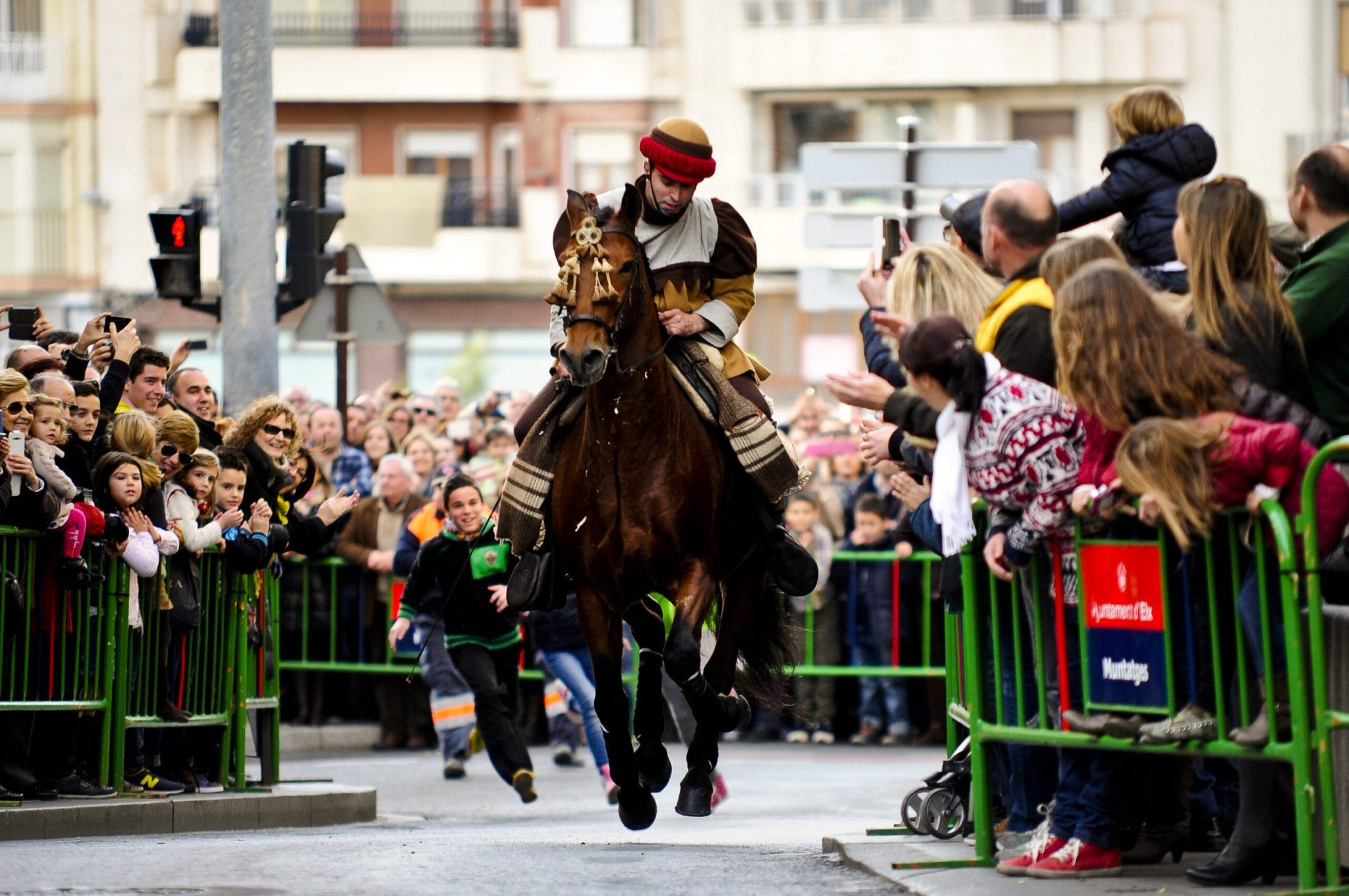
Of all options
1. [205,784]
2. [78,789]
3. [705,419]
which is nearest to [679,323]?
[705,419]

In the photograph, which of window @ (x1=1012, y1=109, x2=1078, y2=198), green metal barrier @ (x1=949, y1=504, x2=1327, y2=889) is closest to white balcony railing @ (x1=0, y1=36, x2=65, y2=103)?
window @ (x1=1012, y1=109, x2=1078, y2=198)

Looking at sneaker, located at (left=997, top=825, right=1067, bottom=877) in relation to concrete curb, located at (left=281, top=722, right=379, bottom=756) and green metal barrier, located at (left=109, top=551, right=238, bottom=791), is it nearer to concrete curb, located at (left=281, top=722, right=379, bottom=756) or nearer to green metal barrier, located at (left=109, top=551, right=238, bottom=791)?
green metal barrier, located at (left=109, top=551, right=238, bottom=791)

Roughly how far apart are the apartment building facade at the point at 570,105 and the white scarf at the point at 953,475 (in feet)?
107

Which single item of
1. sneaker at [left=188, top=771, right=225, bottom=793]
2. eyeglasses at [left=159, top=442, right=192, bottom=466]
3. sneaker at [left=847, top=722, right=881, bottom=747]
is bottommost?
sneaker at [left=847, top=722, right=881, bottom=747]

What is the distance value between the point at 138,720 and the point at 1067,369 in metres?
5.97

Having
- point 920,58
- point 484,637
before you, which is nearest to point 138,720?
point 484,637

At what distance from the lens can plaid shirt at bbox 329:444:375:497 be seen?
18.7m

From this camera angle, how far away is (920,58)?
42.7m

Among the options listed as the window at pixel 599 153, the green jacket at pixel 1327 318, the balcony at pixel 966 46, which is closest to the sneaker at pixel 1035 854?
the green jacket at pixel 1327 318

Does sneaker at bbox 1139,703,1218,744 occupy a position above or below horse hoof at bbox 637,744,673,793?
above

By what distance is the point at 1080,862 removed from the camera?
26.1ft

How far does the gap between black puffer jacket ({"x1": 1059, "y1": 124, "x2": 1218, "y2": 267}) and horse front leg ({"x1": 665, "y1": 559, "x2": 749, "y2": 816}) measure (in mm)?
2142

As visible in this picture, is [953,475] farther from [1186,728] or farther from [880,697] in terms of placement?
[880,697]

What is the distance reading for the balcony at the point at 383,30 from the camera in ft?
146
